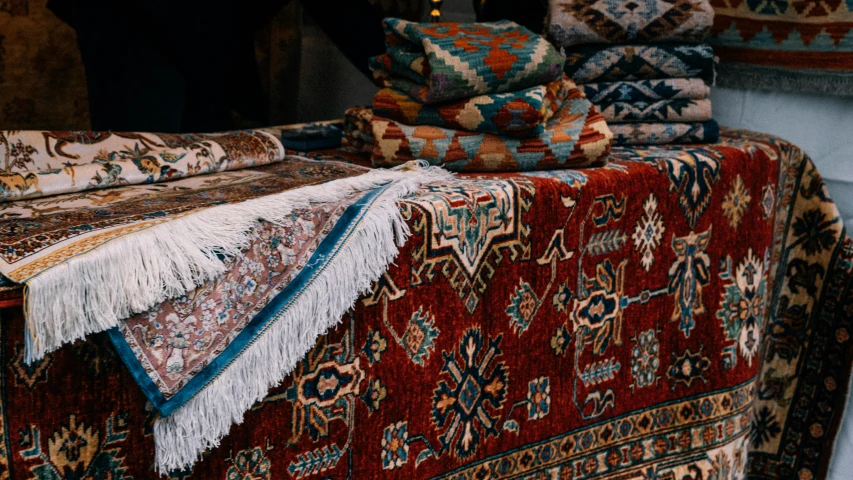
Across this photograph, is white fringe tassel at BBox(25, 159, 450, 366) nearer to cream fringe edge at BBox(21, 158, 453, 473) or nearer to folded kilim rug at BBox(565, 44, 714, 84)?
cream fringe edge at BBox(21, 158, 453, 473)

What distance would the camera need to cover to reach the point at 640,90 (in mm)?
1583

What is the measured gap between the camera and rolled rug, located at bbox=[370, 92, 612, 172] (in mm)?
1286

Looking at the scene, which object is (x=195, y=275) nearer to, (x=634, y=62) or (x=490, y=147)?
(x=490, y=147)

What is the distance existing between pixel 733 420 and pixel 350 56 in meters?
1.34

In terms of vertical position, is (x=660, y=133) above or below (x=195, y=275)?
above

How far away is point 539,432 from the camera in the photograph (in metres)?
1.27

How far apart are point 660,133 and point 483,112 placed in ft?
1.74

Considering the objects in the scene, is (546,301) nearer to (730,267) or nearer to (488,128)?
(488,128)

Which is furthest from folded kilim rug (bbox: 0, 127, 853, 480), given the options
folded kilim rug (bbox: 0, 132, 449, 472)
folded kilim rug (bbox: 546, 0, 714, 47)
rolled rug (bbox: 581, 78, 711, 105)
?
folded kilim rug (bbox: 546, 0, 714, 47)

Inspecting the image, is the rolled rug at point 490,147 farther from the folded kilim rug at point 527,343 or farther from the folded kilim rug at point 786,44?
the folded kilim rug at point 786,44

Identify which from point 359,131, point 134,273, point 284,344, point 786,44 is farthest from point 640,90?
point 134,273

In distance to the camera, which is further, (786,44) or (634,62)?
(786,44)

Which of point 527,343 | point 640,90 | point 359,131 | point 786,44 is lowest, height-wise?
point 527,343

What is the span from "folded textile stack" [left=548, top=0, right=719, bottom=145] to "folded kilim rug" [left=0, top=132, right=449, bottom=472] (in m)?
0.65
